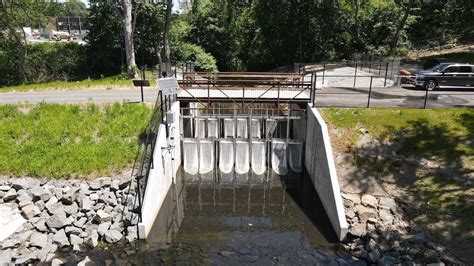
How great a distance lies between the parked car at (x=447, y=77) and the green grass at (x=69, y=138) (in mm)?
15651

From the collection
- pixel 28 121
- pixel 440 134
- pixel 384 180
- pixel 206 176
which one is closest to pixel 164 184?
pixel 206 176

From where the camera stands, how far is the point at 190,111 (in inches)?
757

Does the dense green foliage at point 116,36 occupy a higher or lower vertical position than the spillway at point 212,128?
higher

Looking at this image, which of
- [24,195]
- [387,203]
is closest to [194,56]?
[24,195]

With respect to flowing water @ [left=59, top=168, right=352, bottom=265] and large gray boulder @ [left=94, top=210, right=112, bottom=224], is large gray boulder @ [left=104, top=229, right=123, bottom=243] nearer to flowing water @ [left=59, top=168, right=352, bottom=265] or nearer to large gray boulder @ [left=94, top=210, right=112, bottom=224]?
flowing water @ [left=59, top=168, right=352, bottom=265]

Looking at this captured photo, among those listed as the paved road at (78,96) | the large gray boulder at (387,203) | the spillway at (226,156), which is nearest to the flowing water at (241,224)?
the spillway at (226,156)

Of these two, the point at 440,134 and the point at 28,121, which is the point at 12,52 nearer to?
the point at 28,121

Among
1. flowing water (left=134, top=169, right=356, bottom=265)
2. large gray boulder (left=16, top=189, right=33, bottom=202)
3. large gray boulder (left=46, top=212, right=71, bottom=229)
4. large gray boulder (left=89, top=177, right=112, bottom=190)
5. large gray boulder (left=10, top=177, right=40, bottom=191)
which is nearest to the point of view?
flowing water (left=134, top=169, right=356, bottom=265)

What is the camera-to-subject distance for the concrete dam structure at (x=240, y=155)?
13.9m

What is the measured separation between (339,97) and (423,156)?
5928mm

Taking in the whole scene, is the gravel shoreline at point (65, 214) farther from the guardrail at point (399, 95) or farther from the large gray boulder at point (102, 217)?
the guardrail at point (399, 95)

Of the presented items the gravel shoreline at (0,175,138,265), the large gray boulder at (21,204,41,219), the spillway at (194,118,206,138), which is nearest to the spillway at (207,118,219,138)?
the spillway at (194,118,206,138)

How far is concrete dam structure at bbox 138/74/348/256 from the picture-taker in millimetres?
13898

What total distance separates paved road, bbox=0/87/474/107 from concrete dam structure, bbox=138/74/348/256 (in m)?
1.95
